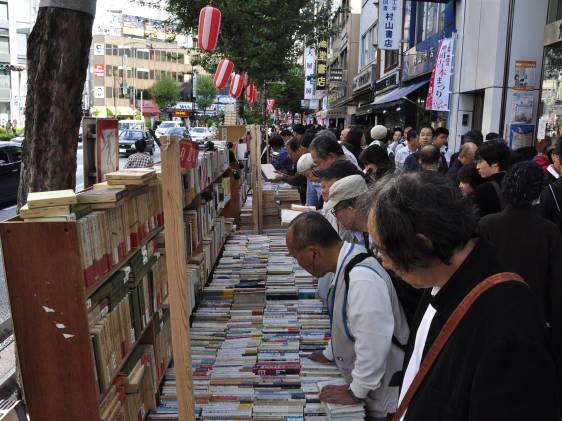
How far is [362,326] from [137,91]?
86742mm

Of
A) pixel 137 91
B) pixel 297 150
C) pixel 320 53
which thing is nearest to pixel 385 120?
pixel 320 53

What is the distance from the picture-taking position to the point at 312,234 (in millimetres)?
2584

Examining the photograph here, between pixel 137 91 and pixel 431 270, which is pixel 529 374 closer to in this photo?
pixel 431 270

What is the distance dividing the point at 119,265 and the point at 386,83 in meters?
21.6

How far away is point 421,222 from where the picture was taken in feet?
4.33

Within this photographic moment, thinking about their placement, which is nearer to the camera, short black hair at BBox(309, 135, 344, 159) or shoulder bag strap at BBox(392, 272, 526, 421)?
shoulder bag strap at BBox(392, 272, 526, 421)

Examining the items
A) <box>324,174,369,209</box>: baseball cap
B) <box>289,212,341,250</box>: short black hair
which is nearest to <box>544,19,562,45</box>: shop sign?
<box>324,174,369,209</box>: baseball cap

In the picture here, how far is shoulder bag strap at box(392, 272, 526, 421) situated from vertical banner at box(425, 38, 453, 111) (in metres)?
11.1

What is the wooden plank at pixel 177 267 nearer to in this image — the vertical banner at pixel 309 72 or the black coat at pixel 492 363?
the black coat at pixel 492 363

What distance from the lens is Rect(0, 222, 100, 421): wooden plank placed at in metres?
2.16

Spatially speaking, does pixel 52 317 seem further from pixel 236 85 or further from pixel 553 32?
pixel 236 85

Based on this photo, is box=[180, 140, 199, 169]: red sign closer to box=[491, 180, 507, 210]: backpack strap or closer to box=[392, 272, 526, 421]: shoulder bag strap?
box=[392, 272, 526, 421]: shoulder bag strap

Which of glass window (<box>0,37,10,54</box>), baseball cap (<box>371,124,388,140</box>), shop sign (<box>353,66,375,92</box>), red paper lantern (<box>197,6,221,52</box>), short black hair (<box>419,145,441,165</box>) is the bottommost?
short black hair (<box>419,145,441,165</box>)

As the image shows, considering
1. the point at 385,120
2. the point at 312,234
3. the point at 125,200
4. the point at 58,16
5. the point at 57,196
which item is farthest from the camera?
the point at 385,120
